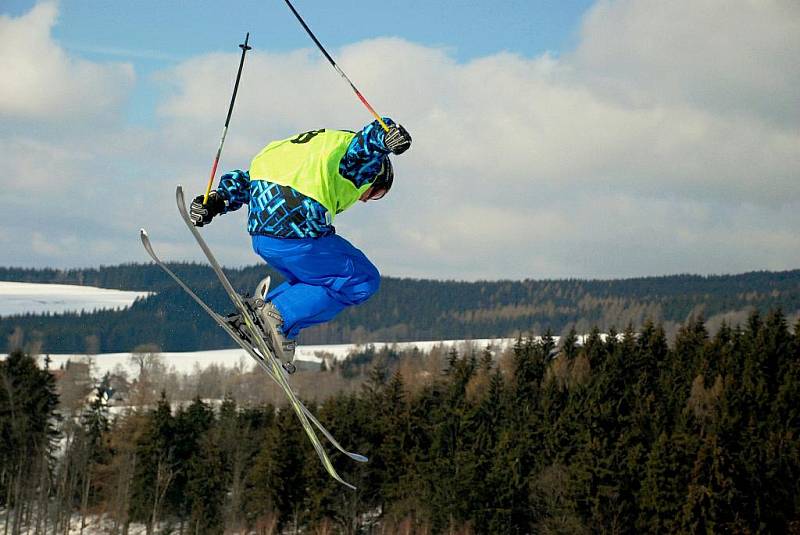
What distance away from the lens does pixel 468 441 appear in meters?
55.9

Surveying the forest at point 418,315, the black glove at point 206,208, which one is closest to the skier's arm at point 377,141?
the black glove at point 206,208

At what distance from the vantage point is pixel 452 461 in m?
52.8

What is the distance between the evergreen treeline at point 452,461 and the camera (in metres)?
47.2

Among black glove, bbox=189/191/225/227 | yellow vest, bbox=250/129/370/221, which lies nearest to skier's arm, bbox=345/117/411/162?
yellow vest, bbox=250/129/370/221

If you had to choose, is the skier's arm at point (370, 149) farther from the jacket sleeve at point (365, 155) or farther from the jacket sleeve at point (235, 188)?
the jacket sleeve at point (235, 188)

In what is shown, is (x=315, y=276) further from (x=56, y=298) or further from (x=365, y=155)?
(x=56, y=298)

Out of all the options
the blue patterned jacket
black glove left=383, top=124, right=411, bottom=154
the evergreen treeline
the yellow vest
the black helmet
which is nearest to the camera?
black glove left=383, top=124, right=411, bottom=154

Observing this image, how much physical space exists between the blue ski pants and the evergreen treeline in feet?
132

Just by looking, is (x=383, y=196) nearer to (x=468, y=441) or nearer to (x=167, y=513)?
(x=468, y=441)

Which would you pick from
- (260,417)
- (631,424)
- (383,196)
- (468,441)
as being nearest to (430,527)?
(468,441)

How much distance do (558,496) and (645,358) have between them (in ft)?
85.6

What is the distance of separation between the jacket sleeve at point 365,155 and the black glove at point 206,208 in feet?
3.87

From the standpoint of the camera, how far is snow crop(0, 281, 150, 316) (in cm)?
15312

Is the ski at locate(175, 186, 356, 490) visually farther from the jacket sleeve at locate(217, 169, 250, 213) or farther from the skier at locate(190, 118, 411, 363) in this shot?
the jacket sleeve at locate(217, 169, 250, 213)
